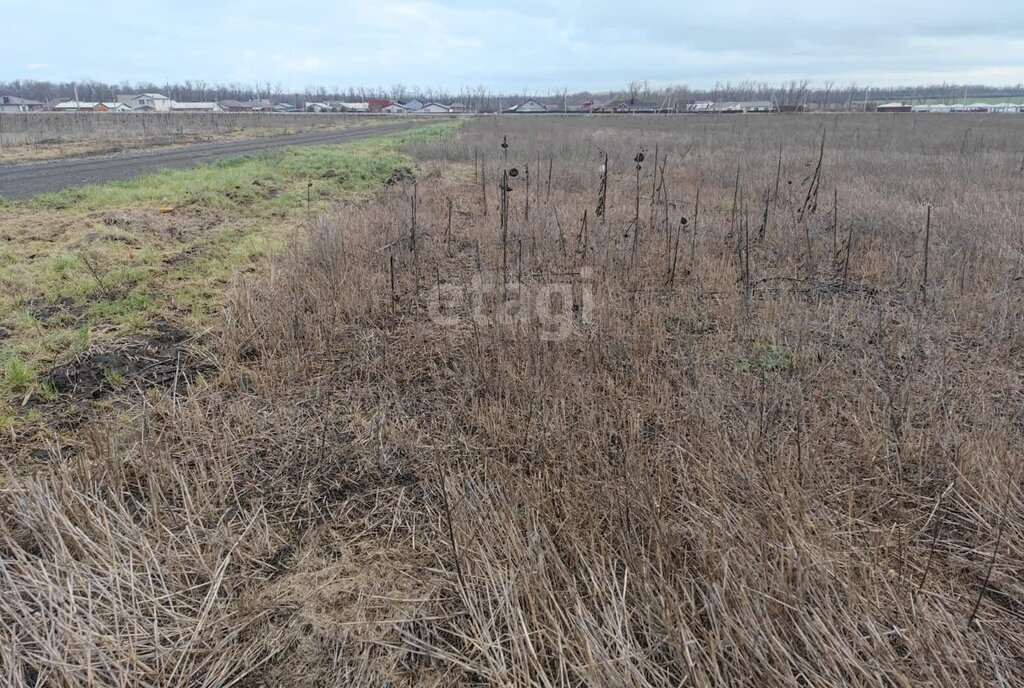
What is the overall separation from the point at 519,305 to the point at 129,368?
2843 millimetres

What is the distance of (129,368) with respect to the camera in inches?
147

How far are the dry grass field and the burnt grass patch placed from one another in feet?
0.54

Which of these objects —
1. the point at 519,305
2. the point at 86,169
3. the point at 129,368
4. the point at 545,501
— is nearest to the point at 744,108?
the point at 86,169

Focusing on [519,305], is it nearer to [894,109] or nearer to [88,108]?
[894,109]

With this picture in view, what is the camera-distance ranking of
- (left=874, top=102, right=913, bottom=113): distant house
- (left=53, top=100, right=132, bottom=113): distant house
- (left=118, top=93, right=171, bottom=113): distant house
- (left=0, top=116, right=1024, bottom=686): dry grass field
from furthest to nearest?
1. (left=118, top=93, right=171, bottom=113): distant house
2. (left=53, top=100, right=132, bottom=113): distant house
3. (left=874, top=102, right=913, bottom=113): distant house
4. (left=0, top=116, right=1024, bottom=686): dry grass field

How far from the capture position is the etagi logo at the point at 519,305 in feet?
13.9

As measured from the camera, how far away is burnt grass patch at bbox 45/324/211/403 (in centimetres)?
347

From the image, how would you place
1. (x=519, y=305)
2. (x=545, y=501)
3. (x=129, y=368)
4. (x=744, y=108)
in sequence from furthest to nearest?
(x=744, y=108)
(x=519, y=305)
(x=129, y=368)
(x=545, y=501)

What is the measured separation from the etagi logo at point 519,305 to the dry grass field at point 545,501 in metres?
0.04

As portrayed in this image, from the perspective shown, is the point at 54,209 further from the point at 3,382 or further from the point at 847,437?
the point at 847,437

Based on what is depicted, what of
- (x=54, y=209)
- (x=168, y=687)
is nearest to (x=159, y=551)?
(x=168, y=687)

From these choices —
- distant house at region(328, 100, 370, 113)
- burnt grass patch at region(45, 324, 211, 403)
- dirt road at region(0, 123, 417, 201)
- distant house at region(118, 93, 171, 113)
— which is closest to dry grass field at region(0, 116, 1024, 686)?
burnt grass patch at region(45, 324, 211, 403)

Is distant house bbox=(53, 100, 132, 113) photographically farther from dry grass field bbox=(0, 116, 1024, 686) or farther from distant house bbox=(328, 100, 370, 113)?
dry grass field bbox=(0, 116, 1024, 686)

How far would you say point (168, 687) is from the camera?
5.57 feet
